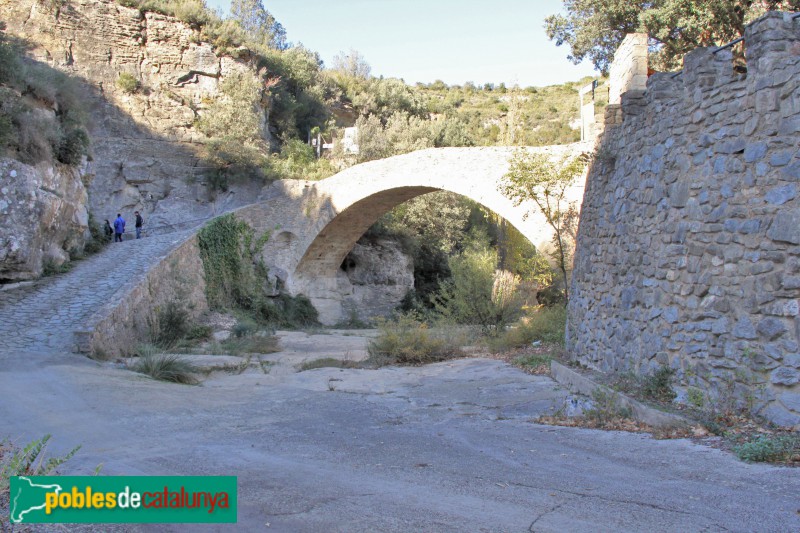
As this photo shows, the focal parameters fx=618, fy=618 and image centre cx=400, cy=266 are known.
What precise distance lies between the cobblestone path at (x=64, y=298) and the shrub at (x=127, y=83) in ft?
39.7

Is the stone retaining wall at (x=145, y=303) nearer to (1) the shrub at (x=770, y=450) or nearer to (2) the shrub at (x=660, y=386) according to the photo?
(2) the shrub at (x=660, y=386)

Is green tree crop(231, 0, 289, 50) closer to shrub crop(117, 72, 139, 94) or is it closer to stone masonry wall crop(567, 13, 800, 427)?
shrub crop(117, 72, 139, 94)

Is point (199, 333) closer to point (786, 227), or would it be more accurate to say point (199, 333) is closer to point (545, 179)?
point (545, 179)

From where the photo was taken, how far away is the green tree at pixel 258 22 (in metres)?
35.9

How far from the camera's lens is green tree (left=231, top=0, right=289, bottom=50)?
118 ft

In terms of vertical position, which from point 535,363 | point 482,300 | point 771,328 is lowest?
point 535,363

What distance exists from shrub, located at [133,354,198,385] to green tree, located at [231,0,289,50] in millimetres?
29135

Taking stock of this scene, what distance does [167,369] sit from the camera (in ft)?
26.8

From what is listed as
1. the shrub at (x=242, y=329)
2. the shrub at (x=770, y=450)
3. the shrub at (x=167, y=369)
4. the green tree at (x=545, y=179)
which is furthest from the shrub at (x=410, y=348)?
the shrub at (x=770, y=450)

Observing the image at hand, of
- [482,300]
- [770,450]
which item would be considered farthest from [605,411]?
[482,300]

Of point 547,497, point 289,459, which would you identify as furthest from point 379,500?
point 289,459

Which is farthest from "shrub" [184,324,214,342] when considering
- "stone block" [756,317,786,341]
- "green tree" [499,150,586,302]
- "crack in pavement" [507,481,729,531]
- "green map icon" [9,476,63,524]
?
"stone block" [756,317,786,341]

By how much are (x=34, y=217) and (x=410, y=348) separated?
→ 25.1 feet

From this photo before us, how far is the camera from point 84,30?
24453 mm
